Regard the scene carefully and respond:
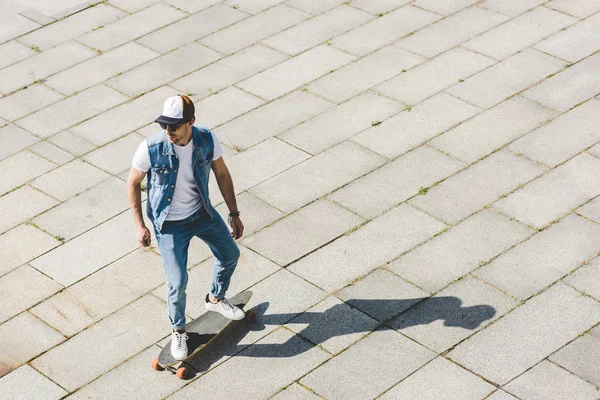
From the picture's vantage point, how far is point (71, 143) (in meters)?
10.6

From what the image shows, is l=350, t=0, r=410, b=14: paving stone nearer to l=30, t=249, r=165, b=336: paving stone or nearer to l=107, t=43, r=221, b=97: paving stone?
l=107, t=43, r=221, b=97: paving stone

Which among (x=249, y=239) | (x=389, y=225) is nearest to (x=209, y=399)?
(x=249, y=239)

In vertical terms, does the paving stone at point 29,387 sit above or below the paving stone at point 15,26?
below

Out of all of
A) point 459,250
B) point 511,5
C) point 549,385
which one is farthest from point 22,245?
point 511,5

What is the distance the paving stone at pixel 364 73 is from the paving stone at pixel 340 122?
212 mm

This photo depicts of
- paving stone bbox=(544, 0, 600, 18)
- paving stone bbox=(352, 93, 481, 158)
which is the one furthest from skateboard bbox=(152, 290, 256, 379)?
paving stone bbox=(544, 0, 600, 18)

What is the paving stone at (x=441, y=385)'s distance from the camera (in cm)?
728

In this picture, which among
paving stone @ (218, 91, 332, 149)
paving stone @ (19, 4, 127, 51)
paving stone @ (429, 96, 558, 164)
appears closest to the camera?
paving stone @ (429, 96, 558, 164)

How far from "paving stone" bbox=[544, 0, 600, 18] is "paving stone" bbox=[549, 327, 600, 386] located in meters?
6.12

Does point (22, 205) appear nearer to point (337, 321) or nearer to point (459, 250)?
point (337, 321)

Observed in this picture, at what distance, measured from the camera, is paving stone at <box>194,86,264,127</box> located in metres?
10.8

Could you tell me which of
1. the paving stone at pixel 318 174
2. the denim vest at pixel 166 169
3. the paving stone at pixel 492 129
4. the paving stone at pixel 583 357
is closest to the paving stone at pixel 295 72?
the paving stone at pixel 318 174

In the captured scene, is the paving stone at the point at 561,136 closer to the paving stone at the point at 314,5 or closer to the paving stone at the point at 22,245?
the paving stone at the point at 314,5

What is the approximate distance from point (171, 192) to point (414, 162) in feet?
11.6
